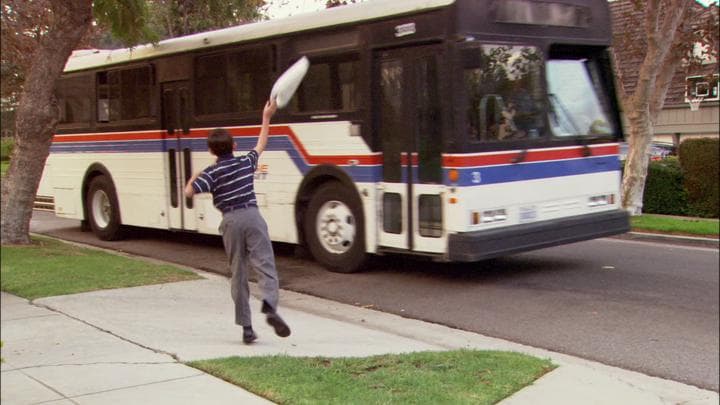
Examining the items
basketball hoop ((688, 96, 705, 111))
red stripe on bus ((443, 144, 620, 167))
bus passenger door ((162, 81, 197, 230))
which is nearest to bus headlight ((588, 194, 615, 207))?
red stripe on bus ((443, 144, 620, 167))

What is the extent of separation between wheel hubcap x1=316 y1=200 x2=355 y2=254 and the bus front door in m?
0.57

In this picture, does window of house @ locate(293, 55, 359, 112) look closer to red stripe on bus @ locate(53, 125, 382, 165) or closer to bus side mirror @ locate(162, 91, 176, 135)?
red stripe on bus @ locate(53, 125, 382, 165)

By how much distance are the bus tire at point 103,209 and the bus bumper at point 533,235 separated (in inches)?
282

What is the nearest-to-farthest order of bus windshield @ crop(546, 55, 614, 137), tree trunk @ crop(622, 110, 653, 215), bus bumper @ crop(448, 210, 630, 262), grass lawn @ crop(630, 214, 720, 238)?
bus bumper @ crop(448, 210, 630, 262)
bus windshield @ crop(546, 55, 614, 137)
grass lawn @ crop(630, 214, 720, 238)
tree trunk @ crop(622, 110, 653, 215)

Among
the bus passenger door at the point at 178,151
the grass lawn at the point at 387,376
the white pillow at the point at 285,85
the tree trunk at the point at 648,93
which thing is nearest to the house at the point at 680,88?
the tree trunk at the point at 648,93

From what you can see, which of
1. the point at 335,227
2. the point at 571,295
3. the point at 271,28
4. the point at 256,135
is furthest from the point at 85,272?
the point at 571,295

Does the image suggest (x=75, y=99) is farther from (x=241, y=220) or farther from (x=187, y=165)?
(x=241, y=220)

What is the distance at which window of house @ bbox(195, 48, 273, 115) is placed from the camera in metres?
10.5

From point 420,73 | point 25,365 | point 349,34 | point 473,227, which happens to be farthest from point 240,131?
point 25,365

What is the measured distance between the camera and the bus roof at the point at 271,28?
29.5ft

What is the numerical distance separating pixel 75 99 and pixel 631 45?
10.9m

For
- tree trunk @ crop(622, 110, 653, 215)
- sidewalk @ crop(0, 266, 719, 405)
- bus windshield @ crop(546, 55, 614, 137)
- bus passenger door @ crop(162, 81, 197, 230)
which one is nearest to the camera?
sidewalk @ crop(0, 266, 719, 405)

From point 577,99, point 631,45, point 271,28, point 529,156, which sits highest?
point 631,45

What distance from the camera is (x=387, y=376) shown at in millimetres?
5496
